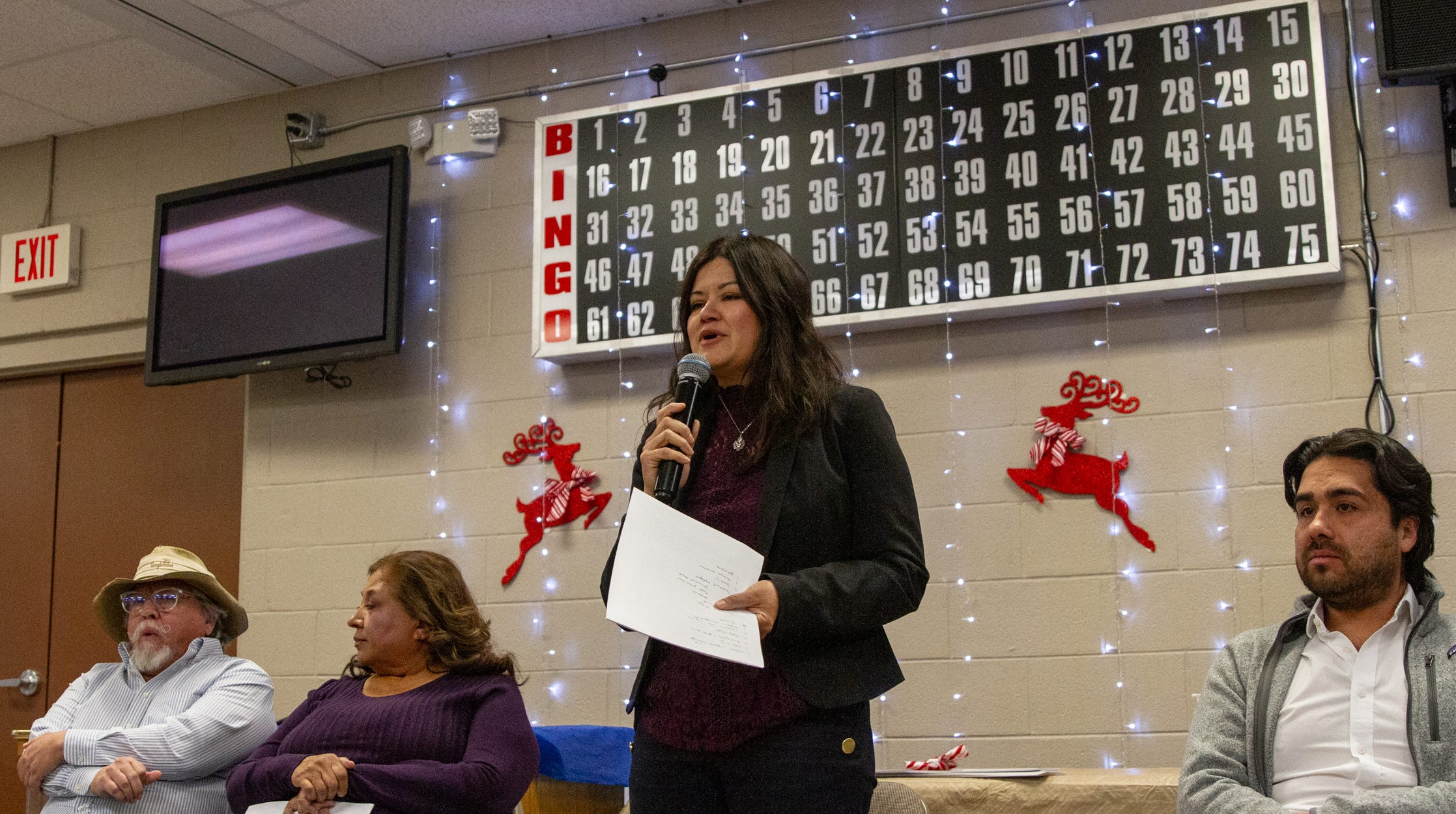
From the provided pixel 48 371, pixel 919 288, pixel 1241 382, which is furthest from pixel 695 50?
pixel 48 371

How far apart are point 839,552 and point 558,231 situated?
8.05ft

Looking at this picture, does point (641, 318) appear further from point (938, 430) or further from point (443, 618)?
point (443, 618)

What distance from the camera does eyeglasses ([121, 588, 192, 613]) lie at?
2988 millimetres

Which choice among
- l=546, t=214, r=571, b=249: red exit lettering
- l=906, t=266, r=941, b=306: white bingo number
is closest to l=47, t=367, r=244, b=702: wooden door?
l=546, t=214, r=571, b=249: red exit lettering

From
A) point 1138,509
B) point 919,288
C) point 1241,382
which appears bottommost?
point 1138,509

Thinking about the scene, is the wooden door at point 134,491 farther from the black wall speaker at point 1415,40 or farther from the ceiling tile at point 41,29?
the black wall speaker at point 1415,40

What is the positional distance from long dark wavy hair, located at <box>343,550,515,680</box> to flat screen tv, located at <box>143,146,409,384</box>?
141cm

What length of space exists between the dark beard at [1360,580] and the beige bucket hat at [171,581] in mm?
2341

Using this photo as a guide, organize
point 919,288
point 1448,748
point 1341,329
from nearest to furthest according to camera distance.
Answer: point 1448,748 → point 1341,329 → point 919,288

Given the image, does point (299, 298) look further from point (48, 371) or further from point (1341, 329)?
point (1341, 329)

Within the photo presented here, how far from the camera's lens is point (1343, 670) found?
1.96 m

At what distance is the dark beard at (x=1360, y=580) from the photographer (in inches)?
77.1

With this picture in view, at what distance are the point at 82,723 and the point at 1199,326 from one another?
280 centimetres

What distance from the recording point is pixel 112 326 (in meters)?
4.64
